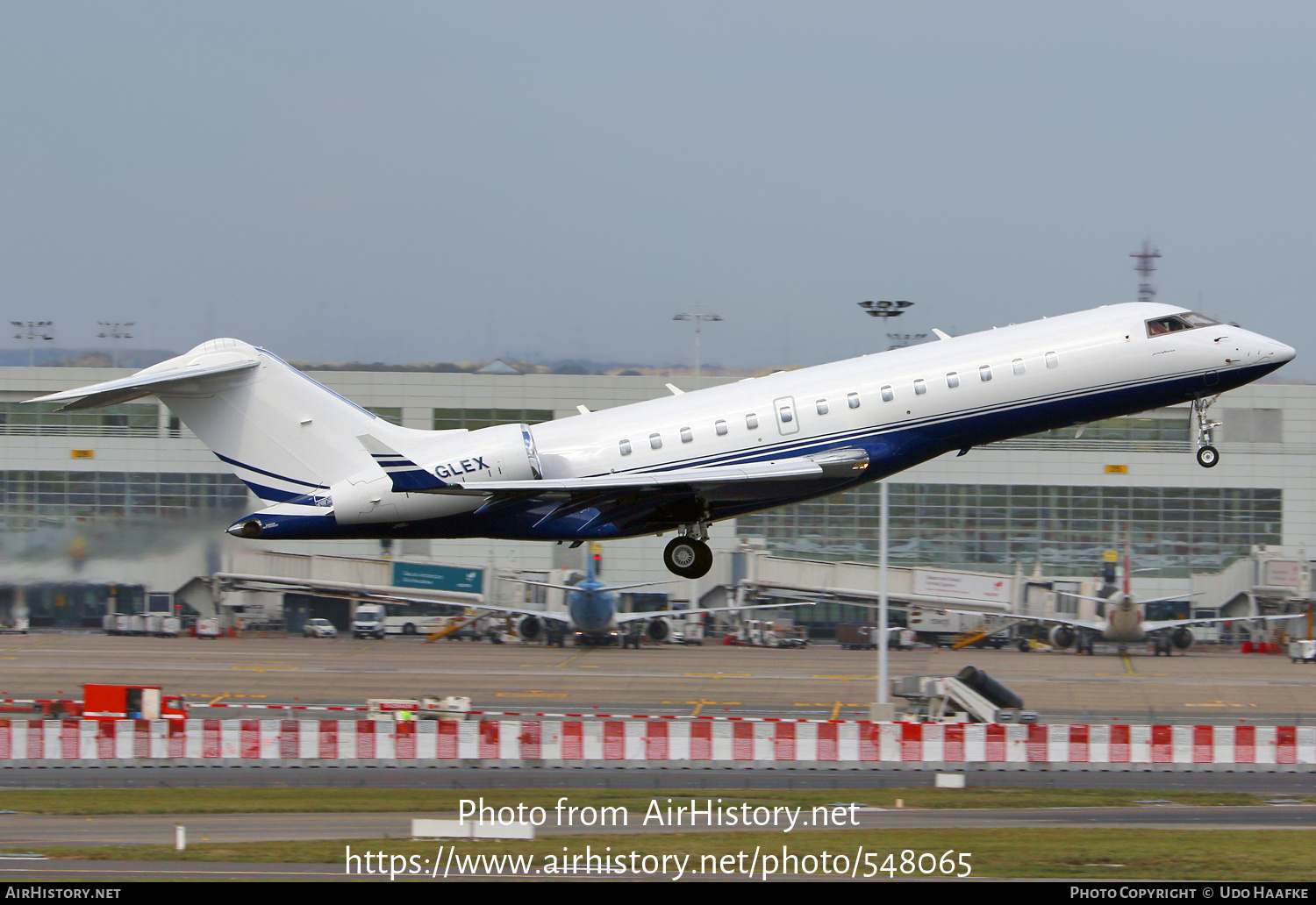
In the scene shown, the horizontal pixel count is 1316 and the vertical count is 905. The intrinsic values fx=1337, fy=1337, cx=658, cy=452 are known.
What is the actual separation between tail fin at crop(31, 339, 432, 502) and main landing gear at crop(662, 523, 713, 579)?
5.30m

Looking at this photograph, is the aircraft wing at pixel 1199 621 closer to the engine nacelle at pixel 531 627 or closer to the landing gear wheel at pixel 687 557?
the engine nacelle at pixel 531 627

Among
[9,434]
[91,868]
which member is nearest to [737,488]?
[91,868]

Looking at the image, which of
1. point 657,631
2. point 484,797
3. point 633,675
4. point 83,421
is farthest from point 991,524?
point 83,421

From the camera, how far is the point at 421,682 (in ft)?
159

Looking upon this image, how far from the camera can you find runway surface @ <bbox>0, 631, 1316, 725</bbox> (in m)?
45.0

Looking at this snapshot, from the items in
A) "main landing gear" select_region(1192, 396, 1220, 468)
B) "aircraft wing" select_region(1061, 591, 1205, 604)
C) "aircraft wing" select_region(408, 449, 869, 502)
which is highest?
"main landing gear" select_region(1192, 396, 1220, 468)

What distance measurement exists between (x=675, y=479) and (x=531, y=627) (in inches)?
1412

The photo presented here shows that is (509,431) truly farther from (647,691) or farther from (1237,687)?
(1237,687)

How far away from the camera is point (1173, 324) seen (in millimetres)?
24453

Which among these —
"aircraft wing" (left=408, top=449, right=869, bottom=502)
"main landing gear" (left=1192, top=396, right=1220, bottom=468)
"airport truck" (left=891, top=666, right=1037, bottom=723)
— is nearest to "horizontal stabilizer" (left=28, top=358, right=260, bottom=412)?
"aircraft wing" (left=408, top=449, right=869, bottom=502)

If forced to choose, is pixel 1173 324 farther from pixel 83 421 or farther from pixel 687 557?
pixel 83 421

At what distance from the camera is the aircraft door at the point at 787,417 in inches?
936

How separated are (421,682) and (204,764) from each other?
1381 cm

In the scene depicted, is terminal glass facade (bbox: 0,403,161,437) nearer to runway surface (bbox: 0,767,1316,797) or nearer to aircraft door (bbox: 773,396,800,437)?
runway surface (bbox: 0,767,1316,797)
